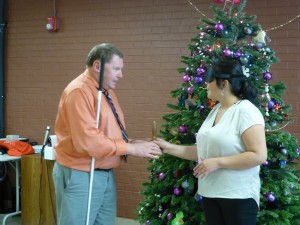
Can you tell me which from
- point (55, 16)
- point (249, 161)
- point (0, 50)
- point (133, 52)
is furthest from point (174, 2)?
point (249, 161)

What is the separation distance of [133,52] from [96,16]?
25.0 inches

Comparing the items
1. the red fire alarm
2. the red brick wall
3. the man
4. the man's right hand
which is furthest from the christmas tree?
the red fire alarm

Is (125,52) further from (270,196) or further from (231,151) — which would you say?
(231,151)

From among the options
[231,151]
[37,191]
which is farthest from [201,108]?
[37,191]

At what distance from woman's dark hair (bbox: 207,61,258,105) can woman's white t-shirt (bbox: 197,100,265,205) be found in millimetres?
68

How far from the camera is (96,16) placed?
4773 mm

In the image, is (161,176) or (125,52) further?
(125,52)

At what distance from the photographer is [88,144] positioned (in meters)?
2.26

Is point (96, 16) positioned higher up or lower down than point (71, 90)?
higher up

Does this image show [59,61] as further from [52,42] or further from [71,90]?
[71,90]

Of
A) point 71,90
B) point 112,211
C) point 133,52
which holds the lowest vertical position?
point 112,211

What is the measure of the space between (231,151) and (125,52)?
9.00 ft

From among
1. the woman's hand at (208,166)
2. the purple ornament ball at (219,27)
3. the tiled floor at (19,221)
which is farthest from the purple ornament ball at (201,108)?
the tiled floor at (19,221)

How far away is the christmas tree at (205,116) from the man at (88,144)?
550 mm
